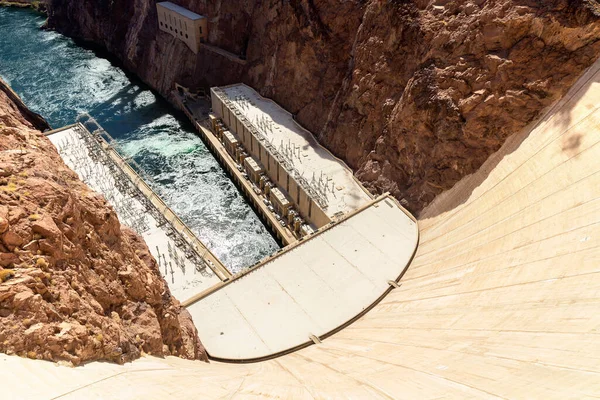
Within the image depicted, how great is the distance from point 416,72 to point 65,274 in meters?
39.1

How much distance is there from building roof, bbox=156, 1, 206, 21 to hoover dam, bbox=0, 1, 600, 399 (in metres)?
47.4

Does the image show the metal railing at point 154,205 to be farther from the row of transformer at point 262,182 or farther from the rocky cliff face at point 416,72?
the rocky cliff face at point 416,72

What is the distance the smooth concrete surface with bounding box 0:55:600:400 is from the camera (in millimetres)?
14961

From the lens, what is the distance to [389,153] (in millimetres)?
45812

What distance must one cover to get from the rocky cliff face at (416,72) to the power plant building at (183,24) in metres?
10.6

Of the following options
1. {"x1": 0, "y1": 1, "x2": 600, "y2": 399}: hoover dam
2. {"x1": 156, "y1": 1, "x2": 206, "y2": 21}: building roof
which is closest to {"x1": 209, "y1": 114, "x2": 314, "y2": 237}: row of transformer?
{"x1": 0, "y1": 1, "x2": 600, "y2": 399}: hoover dam

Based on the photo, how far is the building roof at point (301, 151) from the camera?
46.2 m

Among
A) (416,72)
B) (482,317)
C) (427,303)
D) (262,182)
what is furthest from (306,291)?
(416,72)

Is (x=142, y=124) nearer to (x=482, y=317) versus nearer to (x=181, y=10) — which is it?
(x=181, y=10)

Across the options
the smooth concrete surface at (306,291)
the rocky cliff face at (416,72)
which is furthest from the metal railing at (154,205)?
the rocky cliff face at (416,72)

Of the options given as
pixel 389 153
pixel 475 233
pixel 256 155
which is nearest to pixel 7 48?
pixel 256 155

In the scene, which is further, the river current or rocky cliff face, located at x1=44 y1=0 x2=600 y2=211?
the river current

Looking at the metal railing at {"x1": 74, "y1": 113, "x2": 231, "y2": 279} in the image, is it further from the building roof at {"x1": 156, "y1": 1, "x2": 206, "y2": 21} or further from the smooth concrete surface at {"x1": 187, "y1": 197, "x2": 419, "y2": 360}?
the building roof at {"x1": 156, "y1": 1, "x2": 206, "y2": 21}

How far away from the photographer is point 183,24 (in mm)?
76438
